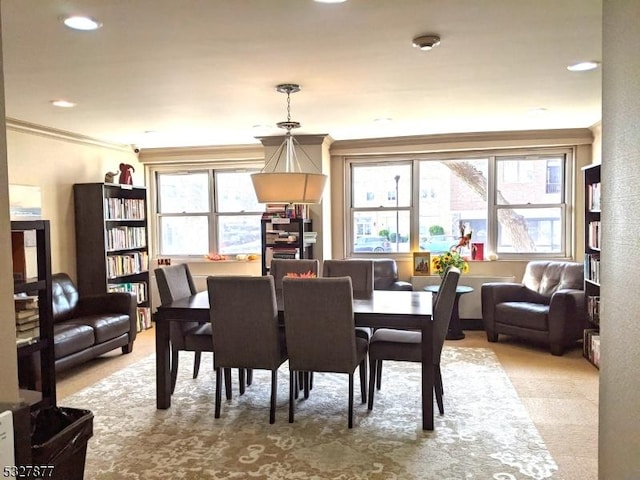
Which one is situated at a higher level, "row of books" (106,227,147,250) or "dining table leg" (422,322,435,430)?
"row of books" (106,227,147,250)

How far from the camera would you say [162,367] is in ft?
12.0

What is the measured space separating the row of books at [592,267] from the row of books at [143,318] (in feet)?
16.5

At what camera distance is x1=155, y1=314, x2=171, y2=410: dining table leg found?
3.65m

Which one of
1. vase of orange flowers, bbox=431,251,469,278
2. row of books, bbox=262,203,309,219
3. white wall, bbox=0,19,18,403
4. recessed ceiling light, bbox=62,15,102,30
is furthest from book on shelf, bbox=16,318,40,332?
vase of orange flowers, bbox=431,251,469,278

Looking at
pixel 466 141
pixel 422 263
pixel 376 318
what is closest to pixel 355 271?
pixel 376 318

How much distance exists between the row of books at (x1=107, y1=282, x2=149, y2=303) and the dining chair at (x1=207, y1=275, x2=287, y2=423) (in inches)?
113

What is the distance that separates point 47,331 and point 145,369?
4.45 feet

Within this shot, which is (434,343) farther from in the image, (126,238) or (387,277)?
(126,238)

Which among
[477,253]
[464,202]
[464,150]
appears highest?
[464,150]

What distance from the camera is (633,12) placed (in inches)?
51.2

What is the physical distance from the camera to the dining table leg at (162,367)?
365 cm

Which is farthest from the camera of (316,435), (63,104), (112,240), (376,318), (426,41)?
(112,240)

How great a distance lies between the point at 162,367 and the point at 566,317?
372 centimetres

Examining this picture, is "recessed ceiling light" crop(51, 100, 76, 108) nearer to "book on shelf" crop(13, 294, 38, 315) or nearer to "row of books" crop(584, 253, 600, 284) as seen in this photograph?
"book on shelf" crop(13, 294, 38, 315)
